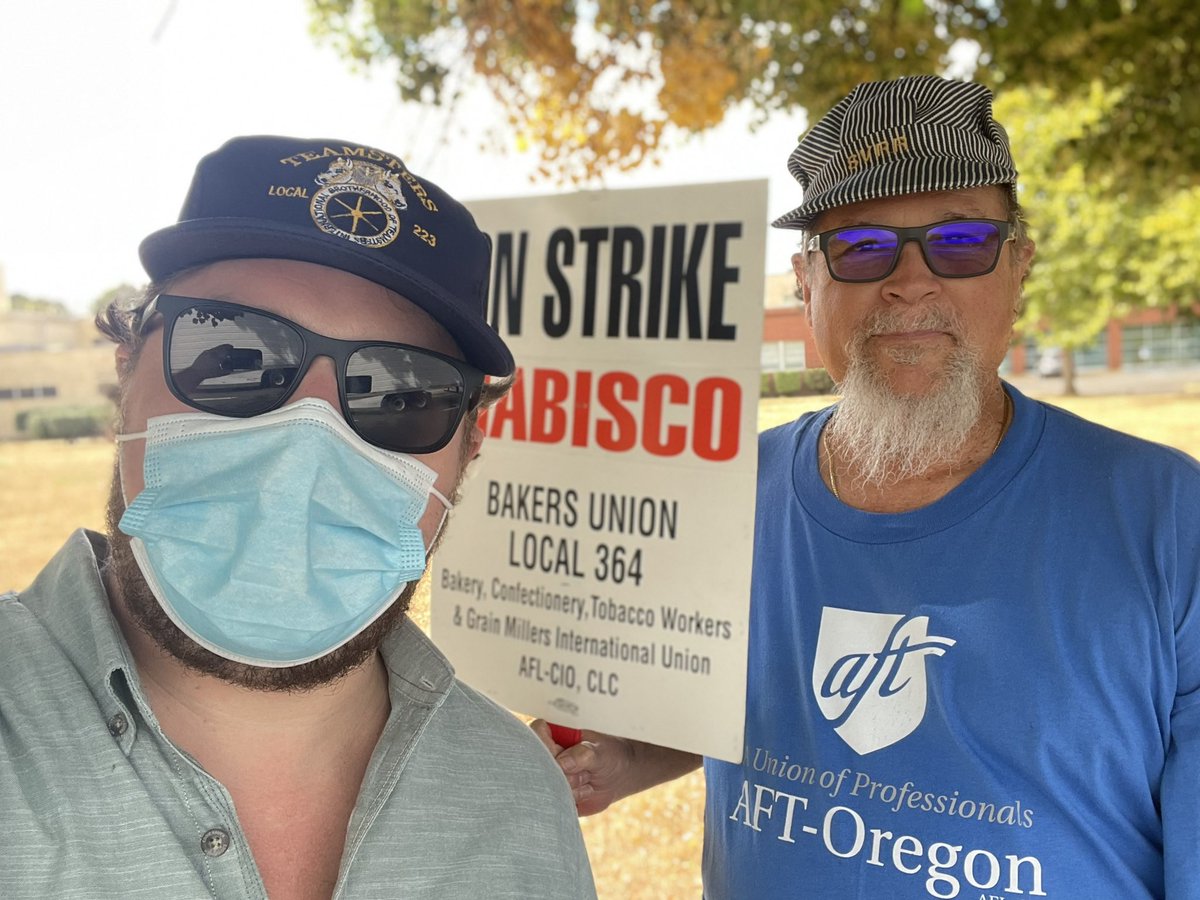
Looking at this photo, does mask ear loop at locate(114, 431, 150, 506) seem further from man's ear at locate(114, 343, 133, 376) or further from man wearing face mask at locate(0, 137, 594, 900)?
man's ear at locate(114, 343, 133, 376)

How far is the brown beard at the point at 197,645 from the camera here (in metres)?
1.52

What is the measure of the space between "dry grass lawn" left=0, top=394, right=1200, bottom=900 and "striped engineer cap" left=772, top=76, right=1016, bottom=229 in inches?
20.7

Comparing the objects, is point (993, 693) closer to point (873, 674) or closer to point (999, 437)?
point (873, 674)

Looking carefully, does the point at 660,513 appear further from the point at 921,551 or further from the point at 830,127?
the point at 830,127

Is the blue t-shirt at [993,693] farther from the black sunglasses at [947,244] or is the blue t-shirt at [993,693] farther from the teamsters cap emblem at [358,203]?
the teamsters cap emblem at [358,203]

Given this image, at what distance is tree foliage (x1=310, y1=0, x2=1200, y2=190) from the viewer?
17.2 ft

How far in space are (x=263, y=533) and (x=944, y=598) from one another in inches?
48.6

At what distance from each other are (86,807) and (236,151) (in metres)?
1.04

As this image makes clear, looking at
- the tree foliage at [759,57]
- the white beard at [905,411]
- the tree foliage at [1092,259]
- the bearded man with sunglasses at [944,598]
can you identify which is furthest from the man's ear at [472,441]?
the tree foliage at [1092,259]

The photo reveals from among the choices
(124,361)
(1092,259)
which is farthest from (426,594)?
(1092,259)

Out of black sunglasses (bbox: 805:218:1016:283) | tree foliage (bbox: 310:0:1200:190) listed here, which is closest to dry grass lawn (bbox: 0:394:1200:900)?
black sunglasses (bbox: 805:218:1016:283)

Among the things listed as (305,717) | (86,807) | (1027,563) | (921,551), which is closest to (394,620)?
(305,717)

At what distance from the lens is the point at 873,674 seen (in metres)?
1.92

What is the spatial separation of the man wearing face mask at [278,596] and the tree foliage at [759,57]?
3432mm
